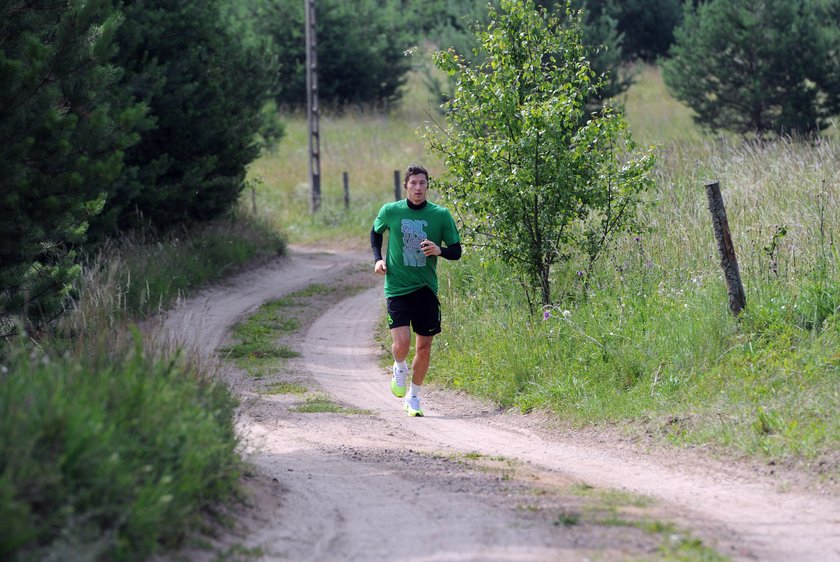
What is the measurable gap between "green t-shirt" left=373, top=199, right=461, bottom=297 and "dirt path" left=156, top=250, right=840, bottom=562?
125cm

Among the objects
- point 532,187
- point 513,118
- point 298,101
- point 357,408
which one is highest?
point 298,101

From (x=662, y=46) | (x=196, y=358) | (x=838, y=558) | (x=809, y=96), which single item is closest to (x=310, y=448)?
(x=196, y=358)

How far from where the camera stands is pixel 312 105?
26906mm

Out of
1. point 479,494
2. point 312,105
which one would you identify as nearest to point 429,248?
point 479,494

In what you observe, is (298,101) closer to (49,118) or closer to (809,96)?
(809,96)

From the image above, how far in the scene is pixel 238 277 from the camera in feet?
60.1

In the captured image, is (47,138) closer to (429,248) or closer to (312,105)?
(429,248)

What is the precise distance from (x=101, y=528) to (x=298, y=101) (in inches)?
Answer: 1552

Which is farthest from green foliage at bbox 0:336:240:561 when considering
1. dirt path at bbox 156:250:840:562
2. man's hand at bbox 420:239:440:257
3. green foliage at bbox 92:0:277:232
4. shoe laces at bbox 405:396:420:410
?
green foliage at bbox 92:0:277:232

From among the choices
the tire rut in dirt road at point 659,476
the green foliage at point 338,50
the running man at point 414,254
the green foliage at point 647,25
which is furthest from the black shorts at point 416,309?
the green foliage at point 647,25

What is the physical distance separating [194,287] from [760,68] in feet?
51.2

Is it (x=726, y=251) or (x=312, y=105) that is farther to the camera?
(x=312, y=105)

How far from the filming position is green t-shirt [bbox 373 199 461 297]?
8.80m

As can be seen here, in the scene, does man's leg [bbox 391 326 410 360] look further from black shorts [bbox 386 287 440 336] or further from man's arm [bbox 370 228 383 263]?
man's arm [bbox 370 228 383 263]
